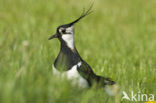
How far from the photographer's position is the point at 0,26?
770 centimetres

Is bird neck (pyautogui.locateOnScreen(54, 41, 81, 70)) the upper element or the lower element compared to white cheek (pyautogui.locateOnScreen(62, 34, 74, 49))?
lower

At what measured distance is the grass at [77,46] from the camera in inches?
119

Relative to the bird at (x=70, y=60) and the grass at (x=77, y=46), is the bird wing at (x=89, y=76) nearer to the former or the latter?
the bird at (x=70, y=60)

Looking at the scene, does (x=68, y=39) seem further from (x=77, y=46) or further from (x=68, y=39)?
(x=77, y=46)

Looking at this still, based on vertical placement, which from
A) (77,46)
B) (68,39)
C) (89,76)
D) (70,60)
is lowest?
(77,46)

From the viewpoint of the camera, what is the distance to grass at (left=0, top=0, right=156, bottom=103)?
303cm

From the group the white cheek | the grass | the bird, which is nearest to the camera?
the grass

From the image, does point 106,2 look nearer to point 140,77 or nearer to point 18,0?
point 18,0

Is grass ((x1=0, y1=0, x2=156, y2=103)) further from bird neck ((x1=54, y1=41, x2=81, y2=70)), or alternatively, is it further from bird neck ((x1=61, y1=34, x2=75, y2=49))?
bird neck ((x1=61, y1=34, x2=75, y2=49))

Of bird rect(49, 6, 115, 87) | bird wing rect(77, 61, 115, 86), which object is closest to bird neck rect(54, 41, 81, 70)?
bird rect(49, 6, 115, 87)

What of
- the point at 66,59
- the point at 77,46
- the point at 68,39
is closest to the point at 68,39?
the point at 68,39

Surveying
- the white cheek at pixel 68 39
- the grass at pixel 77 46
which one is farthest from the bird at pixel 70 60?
the grass at pixel 77 46

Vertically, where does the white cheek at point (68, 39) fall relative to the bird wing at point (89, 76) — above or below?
above

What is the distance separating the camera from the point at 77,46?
7.24m
